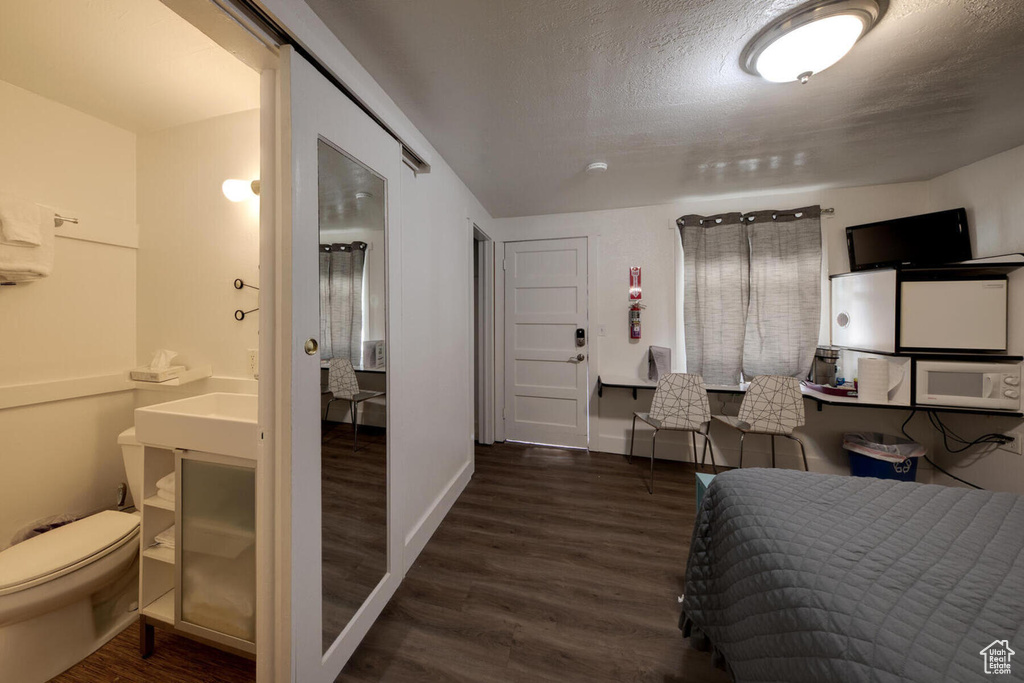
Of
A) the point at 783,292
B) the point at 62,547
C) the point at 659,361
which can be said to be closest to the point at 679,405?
the point at 659,361

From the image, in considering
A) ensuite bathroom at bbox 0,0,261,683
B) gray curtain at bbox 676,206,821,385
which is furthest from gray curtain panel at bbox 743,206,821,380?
ensuite bathroom at bbox 0,0,261,683

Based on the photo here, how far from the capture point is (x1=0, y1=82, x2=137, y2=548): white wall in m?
1.51

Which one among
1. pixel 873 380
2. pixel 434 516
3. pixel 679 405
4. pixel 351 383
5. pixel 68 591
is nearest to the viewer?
pixel 68 591

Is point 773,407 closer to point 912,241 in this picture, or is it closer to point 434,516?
point 912,241

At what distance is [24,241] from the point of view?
4.70 ft

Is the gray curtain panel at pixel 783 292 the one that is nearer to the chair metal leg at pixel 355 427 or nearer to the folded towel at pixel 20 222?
the chair metal leg at pixel 355 427

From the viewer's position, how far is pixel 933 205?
2.61 metres

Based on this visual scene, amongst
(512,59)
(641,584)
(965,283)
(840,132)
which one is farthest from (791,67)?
(641,584)

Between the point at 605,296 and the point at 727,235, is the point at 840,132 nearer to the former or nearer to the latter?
the point at 727,235

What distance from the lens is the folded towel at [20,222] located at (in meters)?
1.39

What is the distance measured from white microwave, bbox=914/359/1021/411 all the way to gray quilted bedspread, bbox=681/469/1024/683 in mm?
1611

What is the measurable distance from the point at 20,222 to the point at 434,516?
93.2 inches

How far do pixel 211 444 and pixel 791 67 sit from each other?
2.69m
